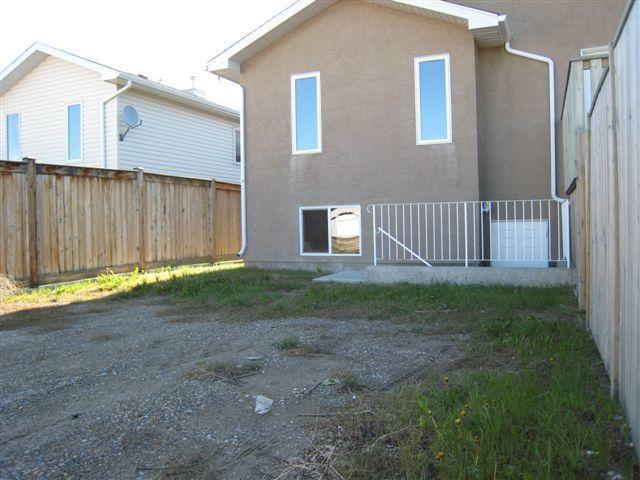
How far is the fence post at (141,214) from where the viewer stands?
38.9ft

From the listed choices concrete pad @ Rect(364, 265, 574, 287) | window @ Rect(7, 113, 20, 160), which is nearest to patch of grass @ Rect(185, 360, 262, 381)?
concrete pad @ Rect(364, 265, 574, 287)

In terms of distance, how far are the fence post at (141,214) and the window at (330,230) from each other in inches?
143

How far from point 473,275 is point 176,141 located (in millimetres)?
11032

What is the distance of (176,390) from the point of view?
156 inches

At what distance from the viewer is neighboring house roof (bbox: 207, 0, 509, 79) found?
29.9 feet

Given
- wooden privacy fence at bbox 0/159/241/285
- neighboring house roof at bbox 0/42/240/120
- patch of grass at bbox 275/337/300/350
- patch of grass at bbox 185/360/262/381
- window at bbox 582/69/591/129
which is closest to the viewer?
patch of grass at bbox 185/360/262/381

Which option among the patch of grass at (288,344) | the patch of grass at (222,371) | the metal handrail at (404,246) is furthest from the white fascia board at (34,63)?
the patch of grass at (222,371)

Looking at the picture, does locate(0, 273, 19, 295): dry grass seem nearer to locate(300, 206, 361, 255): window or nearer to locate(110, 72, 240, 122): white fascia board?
locate(300, 206, 361, 255): window

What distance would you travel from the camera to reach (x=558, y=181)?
956 centimetres

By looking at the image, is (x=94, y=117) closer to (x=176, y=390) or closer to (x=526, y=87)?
(x=526, y=87)

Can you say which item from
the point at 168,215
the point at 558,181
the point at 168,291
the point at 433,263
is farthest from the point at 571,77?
the point at 168,215

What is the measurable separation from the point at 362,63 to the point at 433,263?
402 cm

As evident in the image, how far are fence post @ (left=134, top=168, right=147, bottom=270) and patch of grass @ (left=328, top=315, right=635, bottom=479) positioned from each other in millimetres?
9402

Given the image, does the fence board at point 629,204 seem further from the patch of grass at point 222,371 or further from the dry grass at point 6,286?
the dry grass at point 6,286
